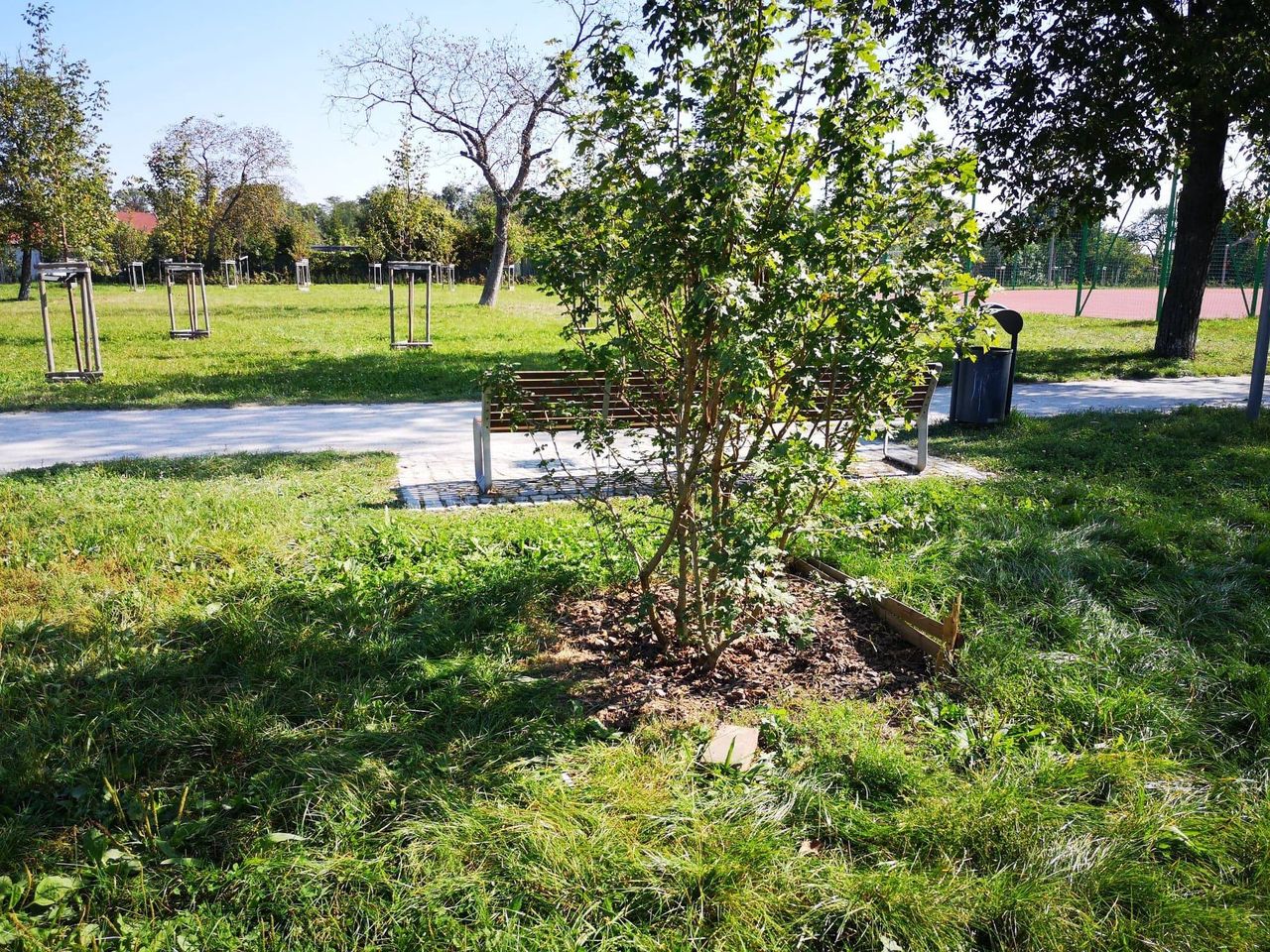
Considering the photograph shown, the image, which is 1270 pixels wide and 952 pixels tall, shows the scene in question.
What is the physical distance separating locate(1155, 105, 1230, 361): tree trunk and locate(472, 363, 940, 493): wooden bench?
8410 mm

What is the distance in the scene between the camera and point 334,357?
14305mm

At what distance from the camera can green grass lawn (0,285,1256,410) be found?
445 inches

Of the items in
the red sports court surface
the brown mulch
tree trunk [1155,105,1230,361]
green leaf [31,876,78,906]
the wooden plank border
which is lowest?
green leaf [31,876,78,906]

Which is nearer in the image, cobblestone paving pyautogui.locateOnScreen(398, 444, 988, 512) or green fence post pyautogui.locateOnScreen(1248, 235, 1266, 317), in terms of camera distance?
cobblestone paving pyautogui.locateOnScreen(398, 444, 988, 512)

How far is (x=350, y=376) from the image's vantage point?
1243 cm

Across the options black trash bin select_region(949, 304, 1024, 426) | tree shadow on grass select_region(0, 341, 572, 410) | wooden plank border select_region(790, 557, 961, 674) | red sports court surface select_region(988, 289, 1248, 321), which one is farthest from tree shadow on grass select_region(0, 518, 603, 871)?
red sports court surface select_region(988, 289, 1248, 321)

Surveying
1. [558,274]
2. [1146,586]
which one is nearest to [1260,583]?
[1146,586]

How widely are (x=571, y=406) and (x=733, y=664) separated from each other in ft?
4.68

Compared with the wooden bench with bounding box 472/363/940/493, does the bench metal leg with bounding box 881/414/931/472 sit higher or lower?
lower

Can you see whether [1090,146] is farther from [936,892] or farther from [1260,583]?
[936,892]

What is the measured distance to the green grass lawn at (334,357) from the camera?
11297 millimetres

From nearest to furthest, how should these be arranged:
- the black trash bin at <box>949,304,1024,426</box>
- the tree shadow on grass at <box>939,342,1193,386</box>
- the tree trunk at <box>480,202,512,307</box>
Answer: the black trash bin at <box>949,304,1024,426</box> < the tree shadow on grass at <box>939,342,1193,386</box> < the tree trunk at <box>480,202,512,307</box>

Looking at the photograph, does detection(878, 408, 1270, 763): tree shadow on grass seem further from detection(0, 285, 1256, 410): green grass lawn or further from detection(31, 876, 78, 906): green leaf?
detection(0, 285, 1256, 410): green grass lawn

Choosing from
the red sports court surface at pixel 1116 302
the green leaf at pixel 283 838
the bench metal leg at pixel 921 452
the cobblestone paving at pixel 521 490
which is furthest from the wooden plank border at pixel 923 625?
the red sports court surface at pixel 1116 302
